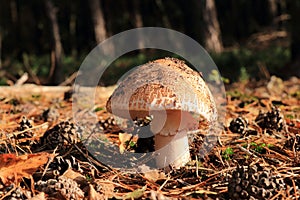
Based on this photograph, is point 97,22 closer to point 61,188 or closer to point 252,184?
point 61,188

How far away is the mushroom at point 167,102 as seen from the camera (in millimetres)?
2375

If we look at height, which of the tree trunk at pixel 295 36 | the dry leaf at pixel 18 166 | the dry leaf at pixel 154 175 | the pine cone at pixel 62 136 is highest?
the tree trunk at pixel 295 36

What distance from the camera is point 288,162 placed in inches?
102

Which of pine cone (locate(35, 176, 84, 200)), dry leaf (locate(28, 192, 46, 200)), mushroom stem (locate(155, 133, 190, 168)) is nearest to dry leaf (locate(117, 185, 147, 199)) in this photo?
pine cone (locate(35, 176, 84, 200))

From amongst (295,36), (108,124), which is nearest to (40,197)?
(108,124)

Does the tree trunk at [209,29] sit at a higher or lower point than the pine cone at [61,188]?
higher

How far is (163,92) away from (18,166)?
Answer: 2.86 ft

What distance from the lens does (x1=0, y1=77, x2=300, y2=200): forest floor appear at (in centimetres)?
213

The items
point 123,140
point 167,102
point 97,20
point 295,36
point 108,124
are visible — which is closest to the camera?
point 167,102

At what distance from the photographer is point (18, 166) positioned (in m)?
2.30

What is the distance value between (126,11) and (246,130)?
61.0ft

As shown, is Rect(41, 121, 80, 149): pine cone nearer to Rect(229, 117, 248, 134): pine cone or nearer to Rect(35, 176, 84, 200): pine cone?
Rect(35, 176, 84, 200): pine cone

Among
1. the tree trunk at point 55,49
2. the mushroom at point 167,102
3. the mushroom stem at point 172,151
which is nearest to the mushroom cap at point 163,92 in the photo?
the mushroom at point 167,102

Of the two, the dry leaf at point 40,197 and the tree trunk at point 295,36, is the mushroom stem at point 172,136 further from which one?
the tree trunk at point 295,36
